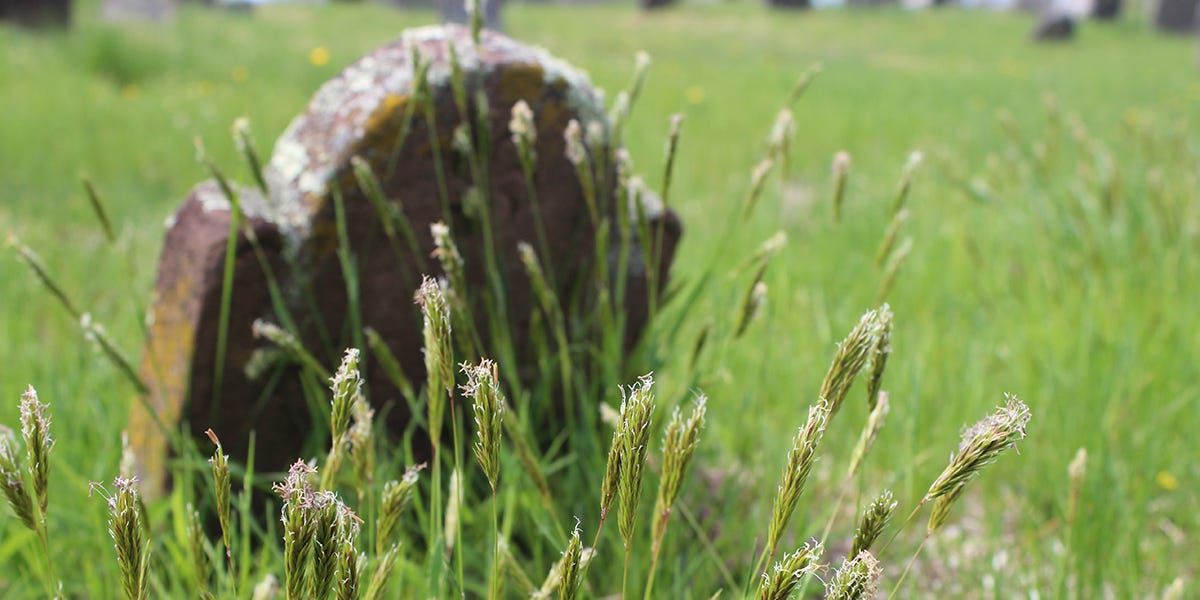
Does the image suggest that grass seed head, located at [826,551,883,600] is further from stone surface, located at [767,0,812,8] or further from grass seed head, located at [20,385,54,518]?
stone surface, located at [767,0,812,8]

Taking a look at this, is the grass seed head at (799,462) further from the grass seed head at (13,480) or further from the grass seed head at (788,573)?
the grass seed head at (13,480)

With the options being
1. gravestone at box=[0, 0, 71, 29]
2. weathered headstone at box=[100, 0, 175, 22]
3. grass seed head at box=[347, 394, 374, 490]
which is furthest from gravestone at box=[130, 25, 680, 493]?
weathered headstone at box=[100, 0, 175, 22]

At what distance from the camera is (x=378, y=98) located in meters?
1.96

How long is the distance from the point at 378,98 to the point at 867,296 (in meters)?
2.01

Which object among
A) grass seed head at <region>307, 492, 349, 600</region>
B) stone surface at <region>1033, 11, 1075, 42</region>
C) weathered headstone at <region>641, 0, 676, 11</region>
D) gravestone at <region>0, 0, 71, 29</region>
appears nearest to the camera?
grass seed head at <region>307, 492, 349, 600</region>

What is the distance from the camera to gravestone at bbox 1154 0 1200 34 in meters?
25.7

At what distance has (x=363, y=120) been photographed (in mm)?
1943

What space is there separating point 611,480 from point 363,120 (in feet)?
4.62

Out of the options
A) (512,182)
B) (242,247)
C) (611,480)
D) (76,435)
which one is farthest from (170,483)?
(611,480)

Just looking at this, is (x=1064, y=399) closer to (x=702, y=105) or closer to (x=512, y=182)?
(x=512, y=182)

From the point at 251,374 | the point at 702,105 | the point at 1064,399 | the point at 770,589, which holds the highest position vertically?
the point at 770,589

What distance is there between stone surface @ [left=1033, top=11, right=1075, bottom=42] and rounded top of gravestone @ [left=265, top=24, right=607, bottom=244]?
2393 centimetres

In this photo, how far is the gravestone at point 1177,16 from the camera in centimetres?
2570

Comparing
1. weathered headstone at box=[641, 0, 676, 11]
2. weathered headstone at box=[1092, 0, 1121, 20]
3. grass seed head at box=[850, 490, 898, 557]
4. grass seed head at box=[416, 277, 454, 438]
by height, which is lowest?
weathered headstone at box=[1092, 0, 1121, 20]
